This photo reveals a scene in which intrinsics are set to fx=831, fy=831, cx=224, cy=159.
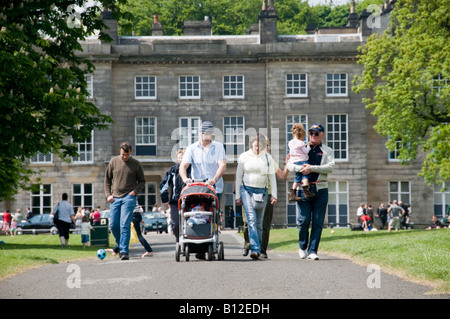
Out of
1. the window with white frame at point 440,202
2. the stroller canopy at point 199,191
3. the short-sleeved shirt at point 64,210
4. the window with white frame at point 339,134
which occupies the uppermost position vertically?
the window with white frame at point 339,134

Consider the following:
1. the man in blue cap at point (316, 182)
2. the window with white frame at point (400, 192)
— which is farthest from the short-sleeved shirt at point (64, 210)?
the window with white frame at point (400, 192)

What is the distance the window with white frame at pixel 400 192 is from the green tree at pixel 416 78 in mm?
17908

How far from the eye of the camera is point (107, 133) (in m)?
55.0

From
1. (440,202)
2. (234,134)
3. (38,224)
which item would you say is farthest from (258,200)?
(440,202)

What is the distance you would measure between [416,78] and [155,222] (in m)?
18.7

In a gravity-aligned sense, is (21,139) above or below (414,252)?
above

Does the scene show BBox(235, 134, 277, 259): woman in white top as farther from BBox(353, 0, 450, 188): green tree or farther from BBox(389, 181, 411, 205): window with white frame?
BBox(389, 181, 411, 205): window with white frame

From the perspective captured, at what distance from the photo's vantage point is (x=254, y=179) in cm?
1494

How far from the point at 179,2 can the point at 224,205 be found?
3062 centimetres

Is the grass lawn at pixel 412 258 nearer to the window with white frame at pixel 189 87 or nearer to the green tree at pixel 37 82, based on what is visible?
the green tree at pixel 37 82

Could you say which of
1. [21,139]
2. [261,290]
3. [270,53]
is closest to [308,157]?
[261,290]

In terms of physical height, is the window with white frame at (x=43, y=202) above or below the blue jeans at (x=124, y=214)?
below

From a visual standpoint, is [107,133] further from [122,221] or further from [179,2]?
[122,221]

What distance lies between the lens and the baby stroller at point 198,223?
47.6 ft
